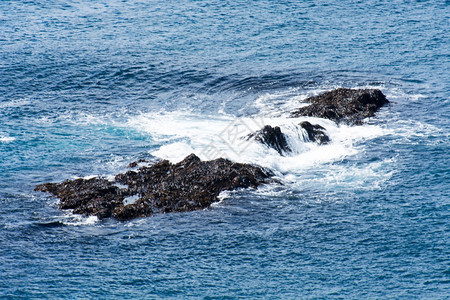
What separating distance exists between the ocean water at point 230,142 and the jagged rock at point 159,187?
881 millimetres

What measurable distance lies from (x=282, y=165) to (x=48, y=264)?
57.1ft

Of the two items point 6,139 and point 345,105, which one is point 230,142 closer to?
point 345,105

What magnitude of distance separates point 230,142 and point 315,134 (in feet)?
20.8

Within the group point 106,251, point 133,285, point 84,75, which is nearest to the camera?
point 133,285

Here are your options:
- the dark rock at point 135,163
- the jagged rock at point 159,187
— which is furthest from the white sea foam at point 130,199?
the dark rock at point 135,163

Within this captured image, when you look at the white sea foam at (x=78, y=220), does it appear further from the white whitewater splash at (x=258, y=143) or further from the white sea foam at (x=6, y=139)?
the white sea foam at (x=6, y=139)

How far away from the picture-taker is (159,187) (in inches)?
1558

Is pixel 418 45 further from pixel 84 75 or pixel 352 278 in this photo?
pixel 352 278

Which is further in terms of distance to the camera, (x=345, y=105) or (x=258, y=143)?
(x=345, y=105)

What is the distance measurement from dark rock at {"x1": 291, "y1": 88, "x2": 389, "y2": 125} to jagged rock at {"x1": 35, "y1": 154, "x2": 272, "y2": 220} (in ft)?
38.9

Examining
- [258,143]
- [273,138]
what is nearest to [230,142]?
[258,143]

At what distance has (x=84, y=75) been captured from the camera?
63094mm

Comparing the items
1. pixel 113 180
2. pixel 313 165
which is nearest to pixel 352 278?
pixel 313 165

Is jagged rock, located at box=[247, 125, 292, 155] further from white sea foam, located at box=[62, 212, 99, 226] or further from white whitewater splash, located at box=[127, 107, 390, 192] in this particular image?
white sea foam, located at box=[62, 212, 99, 226]
